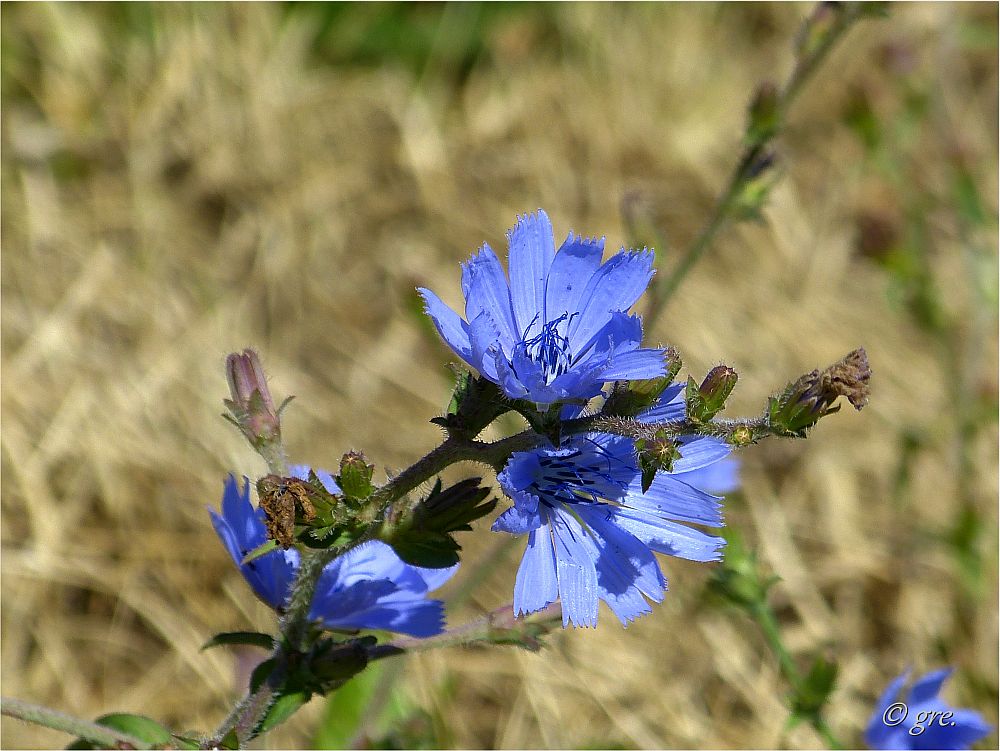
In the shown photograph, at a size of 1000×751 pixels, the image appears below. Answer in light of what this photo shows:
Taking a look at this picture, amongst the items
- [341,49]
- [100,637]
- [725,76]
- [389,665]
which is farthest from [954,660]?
[341,49]

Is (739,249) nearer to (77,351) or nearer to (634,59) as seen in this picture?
(634,59)

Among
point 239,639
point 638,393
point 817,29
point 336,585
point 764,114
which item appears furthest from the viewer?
point 817,29

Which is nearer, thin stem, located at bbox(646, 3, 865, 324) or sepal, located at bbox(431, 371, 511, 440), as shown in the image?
sepal, located at bbox(431, 371, 511, 440)

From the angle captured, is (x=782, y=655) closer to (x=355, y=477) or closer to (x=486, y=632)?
(x=486, y=632)

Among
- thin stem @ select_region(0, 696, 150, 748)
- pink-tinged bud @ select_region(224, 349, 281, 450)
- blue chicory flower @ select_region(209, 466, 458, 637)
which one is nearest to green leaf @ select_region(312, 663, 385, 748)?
blue chicory flower @ select_region(209, 466, 458, 637)

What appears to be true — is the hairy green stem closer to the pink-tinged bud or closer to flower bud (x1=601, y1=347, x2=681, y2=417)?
flower bud (x1=601, y1=347, x2=681, y2=417)

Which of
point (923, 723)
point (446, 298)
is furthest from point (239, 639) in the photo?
point (446, 298)

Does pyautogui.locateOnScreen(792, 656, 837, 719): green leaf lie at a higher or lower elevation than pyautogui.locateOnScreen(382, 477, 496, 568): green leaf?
higher
